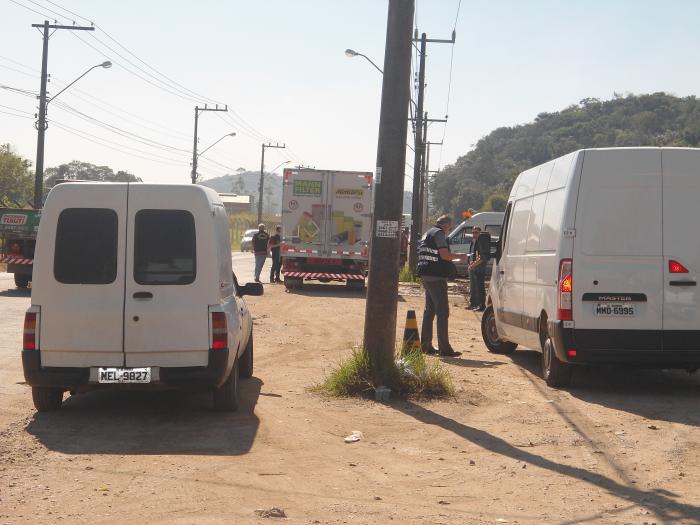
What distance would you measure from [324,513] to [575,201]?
546cm

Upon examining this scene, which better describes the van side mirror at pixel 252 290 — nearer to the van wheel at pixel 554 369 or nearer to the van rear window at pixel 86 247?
the van rear window at pixel 86 247

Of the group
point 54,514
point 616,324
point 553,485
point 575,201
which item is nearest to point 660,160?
point 575,201

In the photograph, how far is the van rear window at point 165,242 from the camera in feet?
27.8

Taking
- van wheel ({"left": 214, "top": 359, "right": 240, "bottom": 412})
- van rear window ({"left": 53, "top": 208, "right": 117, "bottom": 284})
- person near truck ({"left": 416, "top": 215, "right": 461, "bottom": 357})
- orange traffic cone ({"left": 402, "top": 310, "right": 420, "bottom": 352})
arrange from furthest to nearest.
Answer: person near truck ({"left": 416, "top": 215, "right": 461, "bottom": 357}) < orange traffic cone ({"left": 402, "top": 310, "right": 420, "bottom": 352}) < van wheel ({"left": 214, "top": 359, "right": 240, "bottom": 412}) < van rear window ({"left": 53, "top": 208, "right": 117, "bottom": 284})

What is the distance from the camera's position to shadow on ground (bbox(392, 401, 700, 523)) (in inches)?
235

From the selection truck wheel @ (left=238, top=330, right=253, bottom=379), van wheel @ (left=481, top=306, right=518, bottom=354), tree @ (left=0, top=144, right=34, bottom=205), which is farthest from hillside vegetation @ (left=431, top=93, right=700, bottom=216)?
truck wheel @ (left=238, top=330, right=253, bottom=379)

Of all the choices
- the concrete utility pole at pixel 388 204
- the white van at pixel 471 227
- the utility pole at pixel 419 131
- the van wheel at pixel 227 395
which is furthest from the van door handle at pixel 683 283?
the utility pole at pixel 419 131

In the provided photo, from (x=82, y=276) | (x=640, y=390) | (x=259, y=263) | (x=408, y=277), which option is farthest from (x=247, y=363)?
(x=408, y=277)

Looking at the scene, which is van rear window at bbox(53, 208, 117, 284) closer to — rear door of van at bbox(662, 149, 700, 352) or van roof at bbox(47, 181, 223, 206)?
van roof at bbox(47, 181, 223, 206)

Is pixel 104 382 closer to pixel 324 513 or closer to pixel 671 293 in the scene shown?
pixel 324 513

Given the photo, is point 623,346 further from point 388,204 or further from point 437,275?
point 437,275

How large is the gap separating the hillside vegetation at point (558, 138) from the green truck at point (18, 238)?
84.8m

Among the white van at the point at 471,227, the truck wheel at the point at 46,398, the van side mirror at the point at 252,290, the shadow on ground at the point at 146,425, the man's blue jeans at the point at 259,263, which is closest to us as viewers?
the shadow on ground at the point at 146,425

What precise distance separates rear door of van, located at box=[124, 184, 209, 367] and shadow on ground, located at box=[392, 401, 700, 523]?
2.23 metres
